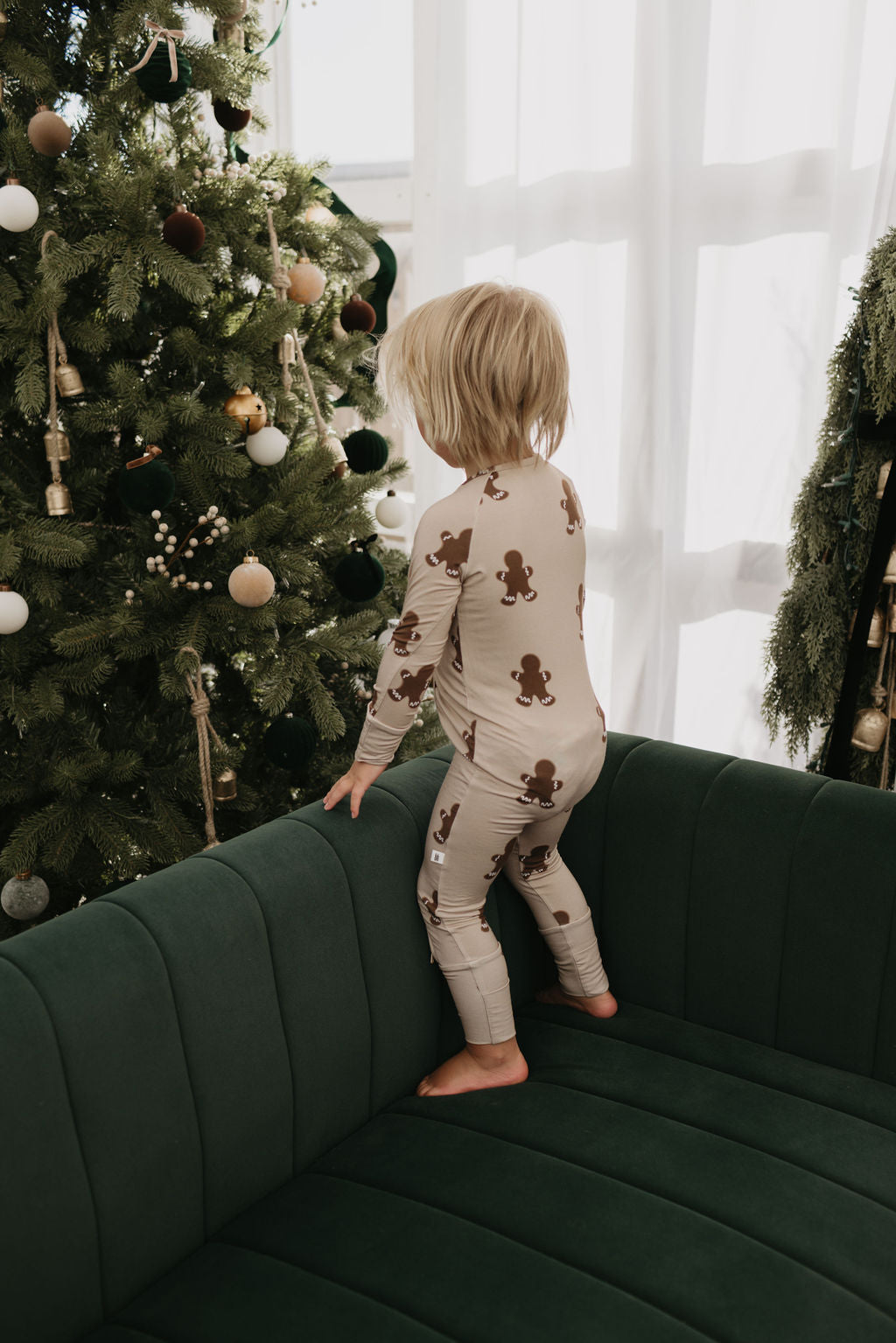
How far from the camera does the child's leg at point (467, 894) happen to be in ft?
4.65

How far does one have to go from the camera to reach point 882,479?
1796mm

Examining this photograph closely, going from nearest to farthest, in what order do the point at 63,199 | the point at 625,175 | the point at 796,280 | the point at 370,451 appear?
the point at 63,199 → the point at 370,451 → the point at 796,280 → the point at 625,175

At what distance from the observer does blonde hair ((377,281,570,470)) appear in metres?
1.35

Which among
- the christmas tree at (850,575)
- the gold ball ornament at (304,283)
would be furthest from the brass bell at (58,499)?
the christmas tree at (850,575)

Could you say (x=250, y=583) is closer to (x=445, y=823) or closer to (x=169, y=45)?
(x=445, y=823)

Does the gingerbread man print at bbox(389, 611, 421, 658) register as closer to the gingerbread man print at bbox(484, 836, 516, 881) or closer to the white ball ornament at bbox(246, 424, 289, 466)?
the gingerbread man print at bbox(484, 836, 516, 881)

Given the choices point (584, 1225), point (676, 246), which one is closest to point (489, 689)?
point (584, 1225)

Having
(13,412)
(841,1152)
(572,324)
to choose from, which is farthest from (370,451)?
(841,1152)

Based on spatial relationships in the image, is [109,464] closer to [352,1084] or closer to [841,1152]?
[352,1084]

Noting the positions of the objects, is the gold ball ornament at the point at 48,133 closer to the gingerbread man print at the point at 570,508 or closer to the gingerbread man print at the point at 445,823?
the gingerbread man print at the point at 570,508

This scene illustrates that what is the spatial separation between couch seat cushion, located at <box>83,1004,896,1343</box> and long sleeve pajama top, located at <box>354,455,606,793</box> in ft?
1.42

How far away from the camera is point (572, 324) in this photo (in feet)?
8.54

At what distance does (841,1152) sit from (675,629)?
1482mm

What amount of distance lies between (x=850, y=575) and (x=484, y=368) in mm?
863
